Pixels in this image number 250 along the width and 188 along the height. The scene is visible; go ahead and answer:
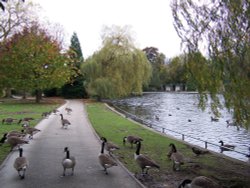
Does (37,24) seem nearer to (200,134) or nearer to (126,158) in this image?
(200,134)

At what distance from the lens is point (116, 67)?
2106 inches

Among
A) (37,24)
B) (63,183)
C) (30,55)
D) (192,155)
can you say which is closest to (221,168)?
(192,155)

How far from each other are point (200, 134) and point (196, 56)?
15452mm

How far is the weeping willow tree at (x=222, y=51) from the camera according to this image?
31.0 feet

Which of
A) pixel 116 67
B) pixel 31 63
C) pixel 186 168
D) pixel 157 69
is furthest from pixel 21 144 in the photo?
pixel 157 69

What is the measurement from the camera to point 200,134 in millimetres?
25500

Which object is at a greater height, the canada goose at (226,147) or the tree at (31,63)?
the tree at (31,63)

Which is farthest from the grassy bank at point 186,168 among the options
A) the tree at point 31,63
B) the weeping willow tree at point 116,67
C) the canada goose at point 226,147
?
the weeping willow tree at point 116,67

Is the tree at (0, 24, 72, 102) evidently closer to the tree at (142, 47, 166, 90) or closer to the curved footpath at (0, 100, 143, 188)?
the curved footpath at (0, 100, 143, 188)

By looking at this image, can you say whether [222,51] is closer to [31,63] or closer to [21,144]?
[21,144]

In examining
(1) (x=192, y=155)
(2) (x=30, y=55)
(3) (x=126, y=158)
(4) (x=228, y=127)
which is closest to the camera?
(3) (x=126, y=158)

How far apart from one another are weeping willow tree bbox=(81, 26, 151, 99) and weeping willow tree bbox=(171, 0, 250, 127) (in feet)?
134

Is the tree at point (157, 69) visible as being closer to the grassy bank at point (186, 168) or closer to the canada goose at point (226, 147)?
the canada goose at point (226, 147)

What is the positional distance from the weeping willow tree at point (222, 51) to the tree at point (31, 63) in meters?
38.4
